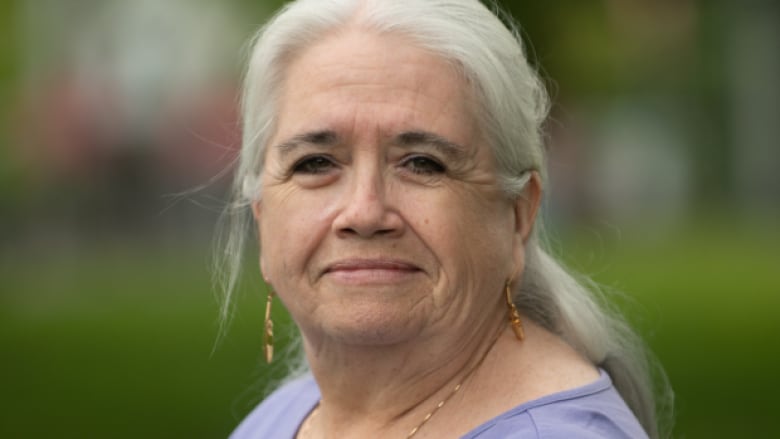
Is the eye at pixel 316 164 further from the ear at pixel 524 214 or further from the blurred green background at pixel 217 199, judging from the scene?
the blurred green background at pixel 217 199

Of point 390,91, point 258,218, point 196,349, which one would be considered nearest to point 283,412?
point 258,218

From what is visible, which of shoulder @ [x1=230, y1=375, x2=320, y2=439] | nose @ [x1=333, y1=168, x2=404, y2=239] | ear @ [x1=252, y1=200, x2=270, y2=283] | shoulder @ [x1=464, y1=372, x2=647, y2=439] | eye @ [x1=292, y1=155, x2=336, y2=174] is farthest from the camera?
shoulder @ [x1=230, y1=375, x2=320, y2=439]

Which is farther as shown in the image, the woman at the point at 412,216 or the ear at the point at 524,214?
the ear at the point at 524,214

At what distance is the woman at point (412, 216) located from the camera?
10.3 feet

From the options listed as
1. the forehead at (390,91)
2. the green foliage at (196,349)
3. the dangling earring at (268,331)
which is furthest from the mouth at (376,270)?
the green foliage at (196,349)

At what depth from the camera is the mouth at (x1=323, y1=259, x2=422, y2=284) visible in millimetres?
3154

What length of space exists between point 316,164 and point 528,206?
20.8 inches

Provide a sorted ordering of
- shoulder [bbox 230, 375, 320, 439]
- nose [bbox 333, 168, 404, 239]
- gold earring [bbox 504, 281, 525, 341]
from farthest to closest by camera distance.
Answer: shoulder [bbox 230, 375, 320, 439] → gold earring [bbox 504, 281, 525, 341] → nose [bbox 333, 168, 404, 239]

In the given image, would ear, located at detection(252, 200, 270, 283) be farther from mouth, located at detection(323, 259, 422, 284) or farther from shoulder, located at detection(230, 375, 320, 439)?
shoulder, located at detection(230, 375, 320, 439)

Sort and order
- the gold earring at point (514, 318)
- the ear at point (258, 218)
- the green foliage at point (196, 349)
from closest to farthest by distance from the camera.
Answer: the gold earring at point (514, 318) < the ear at point (258, 218) < the green foliage at point (196, 349)

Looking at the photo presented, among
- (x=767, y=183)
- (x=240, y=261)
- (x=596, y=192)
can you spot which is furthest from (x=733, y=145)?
(x=240, y=261)

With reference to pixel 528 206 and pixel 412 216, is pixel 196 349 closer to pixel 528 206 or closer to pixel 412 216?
pixel 528 206

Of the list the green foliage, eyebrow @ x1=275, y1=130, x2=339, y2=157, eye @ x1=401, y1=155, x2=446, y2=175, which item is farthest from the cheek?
the green foliage

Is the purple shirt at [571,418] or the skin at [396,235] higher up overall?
the skin at [396,235]
